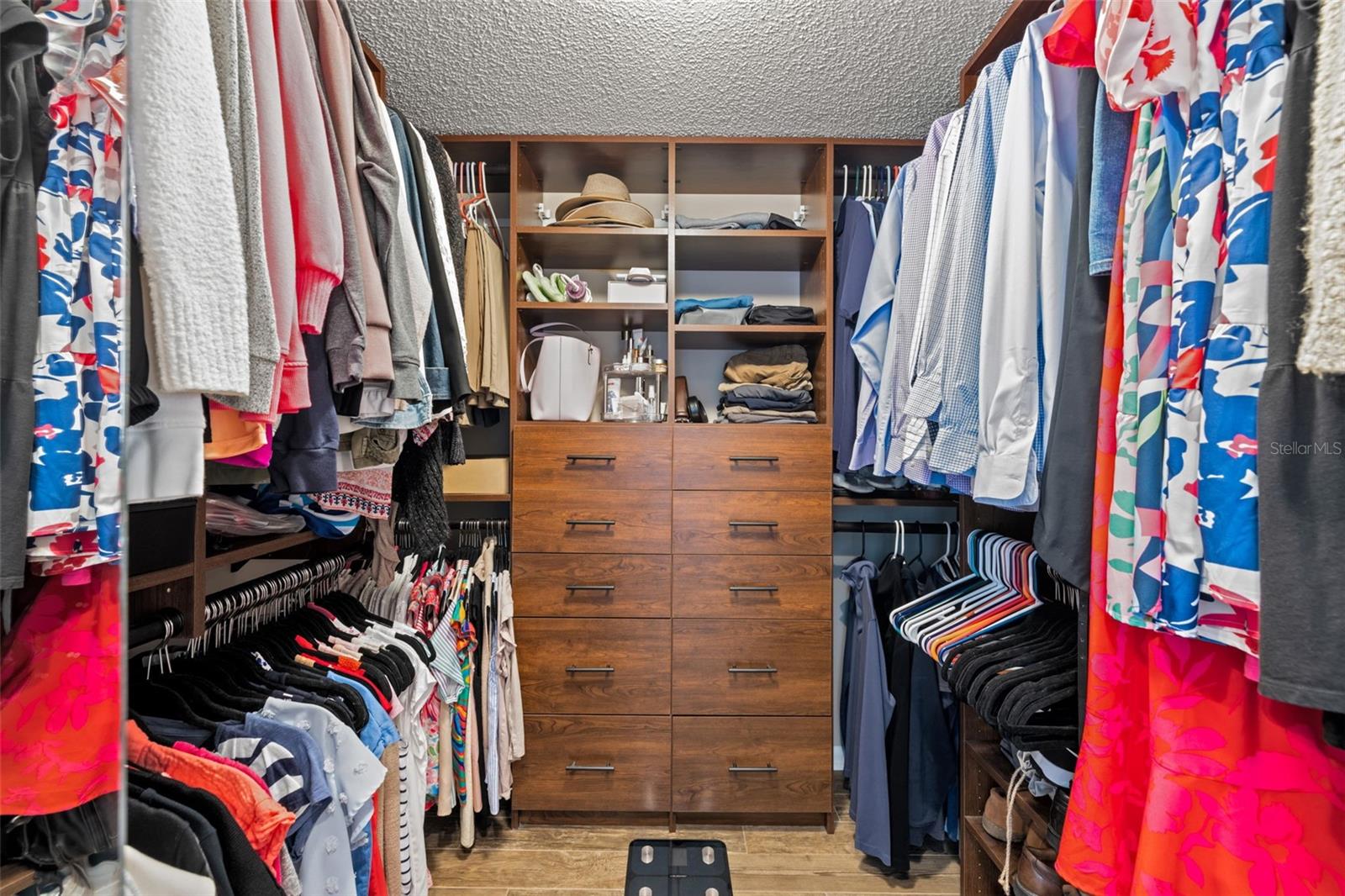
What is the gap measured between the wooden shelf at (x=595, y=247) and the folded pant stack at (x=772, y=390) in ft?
1.53

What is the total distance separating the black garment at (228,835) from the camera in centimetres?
82

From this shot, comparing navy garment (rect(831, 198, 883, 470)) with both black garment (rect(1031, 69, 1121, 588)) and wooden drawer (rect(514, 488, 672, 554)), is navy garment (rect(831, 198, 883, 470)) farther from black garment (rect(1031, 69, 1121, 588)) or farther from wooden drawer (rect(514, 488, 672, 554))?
black garment (rect(1031, 69, 1121, 588))

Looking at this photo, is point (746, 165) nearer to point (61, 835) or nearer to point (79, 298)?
point (79, 298)

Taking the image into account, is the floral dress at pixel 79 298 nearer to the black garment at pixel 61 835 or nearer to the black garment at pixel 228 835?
the black garment at pixel 61 835

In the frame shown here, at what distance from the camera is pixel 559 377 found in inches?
80.4

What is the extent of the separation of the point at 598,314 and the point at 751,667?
1226 millimetres

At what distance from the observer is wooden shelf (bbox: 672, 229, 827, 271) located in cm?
206

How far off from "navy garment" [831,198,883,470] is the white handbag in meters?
0.79

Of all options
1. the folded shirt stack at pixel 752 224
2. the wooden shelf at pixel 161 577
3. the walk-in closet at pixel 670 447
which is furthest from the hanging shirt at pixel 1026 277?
the wooden shelf at pixel 161 577

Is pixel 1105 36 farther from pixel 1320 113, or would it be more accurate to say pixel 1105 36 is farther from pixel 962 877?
pixel 962 877

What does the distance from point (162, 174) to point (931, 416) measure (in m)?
1.17

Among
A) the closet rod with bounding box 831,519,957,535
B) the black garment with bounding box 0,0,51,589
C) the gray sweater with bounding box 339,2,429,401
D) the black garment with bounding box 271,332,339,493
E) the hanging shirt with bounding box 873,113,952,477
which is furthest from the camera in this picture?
the closet rod with bounding box 831,519,957,535

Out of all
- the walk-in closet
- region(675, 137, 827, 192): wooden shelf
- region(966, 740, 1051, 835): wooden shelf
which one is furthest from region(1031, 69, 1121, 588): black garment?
region(675, 137, 827, 192): wooden shelf

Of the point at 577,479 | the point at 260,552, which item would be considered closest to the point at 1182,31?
the point at 260,552
